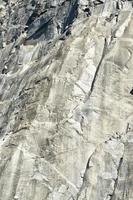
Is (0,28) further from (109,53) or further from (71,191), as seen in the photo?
(71,191)

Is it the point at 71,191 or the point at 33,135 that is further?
the point at 33,135

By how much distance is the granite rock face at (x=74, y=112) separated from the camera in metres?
47.2

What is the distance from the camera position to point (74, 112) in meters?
51.5

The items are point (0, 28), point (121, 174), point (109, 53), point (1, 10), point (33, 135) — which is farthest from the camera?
point (1, 10)

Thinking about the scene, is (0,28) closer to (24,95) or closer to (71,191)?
(24,95)

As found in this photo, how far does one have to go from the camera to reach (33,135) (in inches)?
1991

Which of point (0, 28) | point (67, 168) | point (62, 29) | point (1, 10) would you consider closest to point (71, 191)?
point (67, 168)

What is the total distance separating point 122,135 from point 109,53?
29.8 ft

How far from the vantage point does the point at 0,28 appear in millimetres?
78688

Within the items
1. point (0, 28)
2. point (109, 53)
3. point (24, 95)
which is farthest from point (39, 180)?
point (0, 28)

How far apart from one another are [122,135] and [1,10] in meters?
40.7

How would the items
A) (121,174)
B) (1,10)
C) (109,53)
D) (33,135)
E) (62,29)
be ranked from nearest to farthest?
(121,174)
(33,135)
(109,53)
(62,29)
(1,10)

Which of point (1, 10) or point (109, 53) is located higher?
point (109, 53)

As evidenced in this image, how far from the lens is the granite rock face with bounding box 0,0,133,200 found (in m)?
47.2
